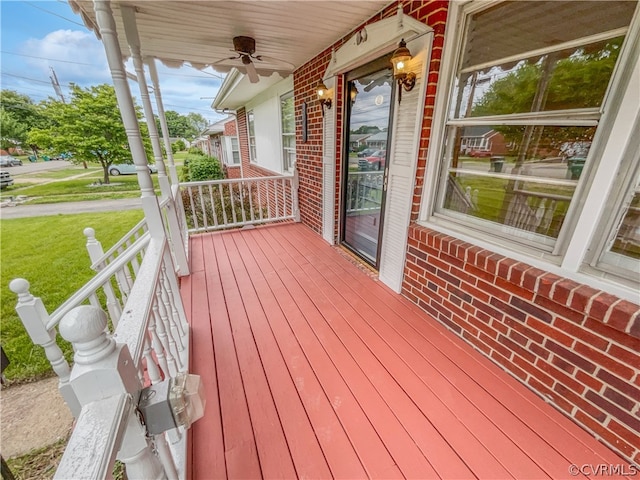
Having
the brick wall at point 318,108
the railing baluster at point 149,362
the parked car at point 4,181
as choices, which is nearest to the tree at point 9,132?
the parked car at point 4,181

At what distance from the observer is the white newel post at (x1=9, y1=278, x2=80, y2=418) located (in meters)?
1.15

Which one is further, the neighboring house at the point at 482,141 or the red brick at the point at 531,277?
the neighboring house at the point at 482,141

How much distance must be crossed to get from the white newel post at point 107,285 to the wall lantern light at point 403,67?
7.91ft

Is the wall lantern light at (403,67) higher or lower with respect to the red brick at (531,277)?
higher

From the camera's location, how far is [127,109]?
Answer: 1.41 m

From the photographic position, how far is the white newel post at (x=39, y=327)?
3.78 feet

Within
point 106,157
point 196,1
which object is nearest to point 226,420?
point 196,1

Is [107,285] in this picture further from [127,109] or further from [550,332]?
[550,332]

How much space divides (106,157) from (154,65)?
1234cm

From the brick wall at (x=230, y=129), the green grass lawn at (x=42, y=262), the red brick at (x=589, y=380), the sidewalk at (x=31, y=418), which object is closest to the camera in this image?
the red brick at (x=589, y=380)

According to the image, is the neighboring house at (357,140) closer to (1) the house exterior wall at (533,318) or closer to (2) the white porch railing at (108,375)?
(1) the house exterior wall at (533,318)

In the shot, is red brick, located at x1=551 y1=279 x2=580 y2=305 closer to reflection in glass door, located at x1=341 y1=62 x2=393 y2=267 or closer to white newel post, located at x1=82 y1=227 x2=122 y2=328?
reflection in glass door, located at x1=341 y1=62 x2=393 y2=267

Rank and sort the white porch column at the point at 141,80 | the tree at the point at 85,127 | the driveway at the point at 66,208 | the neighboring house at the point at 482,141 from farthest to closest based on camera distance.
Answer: the tree at the point at 85,127, the driveway at the point at 66,208, the white porch column at the point at 141,80, the neighboring house at the point at 482,141

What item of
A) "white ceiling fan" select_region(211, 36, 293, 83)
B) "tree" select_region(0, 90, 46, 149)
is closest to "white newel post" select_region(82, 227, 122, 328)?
"white ceiling fan" select_region(211, 36, 293, 83)
